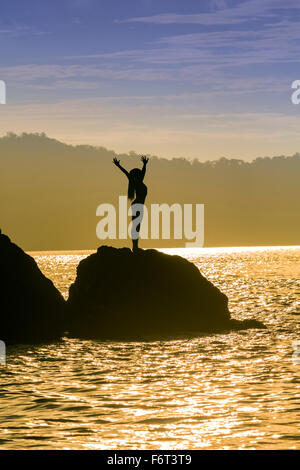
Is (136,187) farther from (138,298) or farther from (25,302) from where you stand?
(25,302)

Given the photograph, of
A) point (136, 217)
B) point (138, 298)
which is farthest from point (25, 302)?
point (136, 217)

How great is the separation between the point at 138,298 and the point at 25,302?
4.65 m

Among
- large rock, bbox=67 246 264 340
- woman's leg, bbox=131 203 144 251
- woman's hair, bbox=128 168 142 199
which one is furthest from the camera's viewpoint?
woman's leg, bbox=131 203 144 251

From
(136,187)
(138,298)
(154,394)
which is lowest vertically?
(154,394)

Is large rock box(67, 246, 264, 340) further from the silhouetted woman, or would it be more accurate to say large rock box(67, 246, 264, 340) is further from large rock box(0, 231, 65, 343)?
the silhouetted woman

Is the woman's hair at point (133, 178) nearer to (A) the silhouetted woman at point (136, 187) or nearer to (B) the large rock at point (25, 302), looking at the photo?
(A) the silhouetted woman at point (136, 187)

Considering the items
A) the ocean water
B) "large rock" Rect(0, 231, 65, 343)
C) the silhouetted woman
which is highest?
the silhouetted woman

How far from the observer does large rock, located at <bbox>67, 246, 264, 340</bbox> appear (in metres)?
28.1

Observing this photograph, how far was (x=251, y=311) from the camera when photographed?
43.0m

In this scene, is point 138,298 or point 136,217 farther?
point 136,217

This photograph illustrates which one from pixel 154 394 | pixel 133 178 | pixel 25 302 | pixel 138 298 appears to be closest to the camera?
pixel 154 394

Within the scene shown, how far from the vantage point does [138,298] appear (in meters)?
28.1

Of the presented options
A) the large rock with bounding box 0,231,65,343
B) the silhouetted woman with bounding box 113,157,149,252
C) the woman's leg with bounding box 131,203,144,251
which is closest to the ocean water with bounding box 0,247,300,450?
the large rock with bounding box 0,231,65,343

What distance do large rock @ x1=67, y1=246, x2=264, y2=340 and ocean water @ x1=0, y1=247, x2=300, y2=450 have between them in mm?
1514
